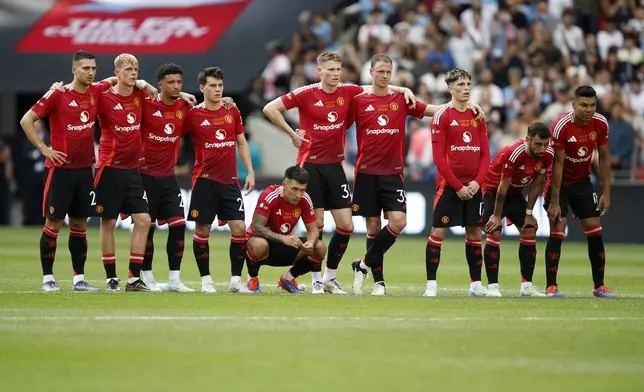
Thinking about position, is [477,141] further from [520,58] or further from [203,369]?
[520,58]

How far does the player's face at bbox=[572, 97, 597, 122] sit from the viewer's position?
1455 cm

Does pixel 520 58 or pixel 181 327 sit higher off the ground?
pixel 520 58

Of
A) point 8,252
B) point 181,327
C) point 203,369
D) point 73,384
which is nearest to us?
point 73,384

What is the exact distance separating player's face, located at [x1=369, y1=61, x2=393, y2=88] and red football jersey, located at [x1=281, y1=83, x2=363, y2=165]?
0.44 meters

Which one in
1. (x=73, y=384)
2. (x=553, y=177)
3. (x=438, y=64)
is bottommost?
(x=73, y=384)

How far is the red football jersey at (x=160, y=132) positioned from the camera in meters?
14.9

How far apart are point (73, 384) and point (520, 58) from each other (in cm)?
2229

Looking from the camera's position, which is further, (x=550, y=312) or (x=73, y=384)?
(x=550, y=312)

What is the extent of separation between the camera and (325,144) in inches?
585

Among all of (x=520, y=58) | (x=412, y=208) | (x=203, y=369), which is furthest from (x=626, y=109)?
(x=203, y=369)

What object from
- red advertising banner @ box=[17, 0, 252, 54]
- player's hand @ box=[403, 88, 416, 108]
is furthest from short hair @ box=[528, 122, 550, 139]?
red advertising banner @ box=[17, 0, 252, 54]

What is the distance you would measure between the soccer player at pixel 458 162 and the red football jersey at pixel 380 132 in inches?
22.8

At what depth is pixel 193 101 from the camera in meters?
15.2

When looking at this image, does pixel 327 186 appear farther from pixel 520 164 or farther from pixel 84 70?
pixel 84 70
